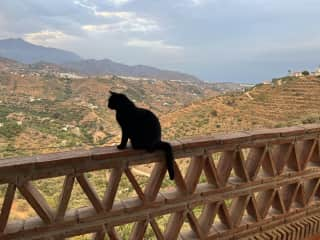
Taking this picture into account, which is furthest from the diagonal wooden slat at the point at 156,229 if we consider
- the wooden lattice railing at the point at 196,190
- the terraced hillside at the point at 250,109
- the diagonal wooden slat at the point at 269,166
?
the terraced hillside at the point at 250,109

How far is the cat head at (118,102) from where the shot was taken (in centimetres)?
228

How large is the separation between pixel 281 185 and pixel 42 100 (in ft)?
106

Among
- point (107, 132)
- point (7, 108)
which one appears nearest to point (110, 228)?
point (107, 132)

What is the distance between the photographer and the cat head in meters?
2.28

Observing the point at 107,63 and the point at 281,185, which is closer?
the point at 281,185

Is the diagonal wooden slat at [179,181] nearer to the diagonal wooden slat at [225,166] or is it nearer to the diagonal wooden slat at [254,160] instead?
the diagonal wooden slat at [225,166]

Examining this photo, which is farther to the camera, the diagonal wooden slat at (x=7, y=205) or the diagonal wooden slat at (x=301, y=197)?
the diagonal wooden slat at (x=301, y=197)

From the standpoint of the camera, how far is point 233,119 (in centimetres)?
2595

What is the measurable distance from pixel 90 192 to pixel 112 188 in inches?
5.1

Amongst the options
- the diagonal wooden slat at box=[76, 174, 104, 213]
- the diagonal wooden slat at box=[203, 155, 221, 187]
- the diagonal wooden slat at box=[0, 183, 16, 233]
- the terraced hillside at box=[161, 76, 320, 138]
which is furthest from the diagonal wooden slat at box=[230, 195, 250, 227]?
the terraced hillside at box=[161, 76, 320, 138]

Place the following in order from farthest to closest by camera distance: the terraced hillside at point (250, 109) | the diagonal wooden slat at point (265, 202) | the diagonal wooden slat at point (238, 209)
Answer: the terraced hillside at point (250, 109) → the diagonal wooden slat at point (265, 202) → the diagonal wooden slat at point (238, 209)

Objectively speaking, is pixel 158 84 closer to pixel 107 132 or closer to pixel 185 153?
pixel 107 132

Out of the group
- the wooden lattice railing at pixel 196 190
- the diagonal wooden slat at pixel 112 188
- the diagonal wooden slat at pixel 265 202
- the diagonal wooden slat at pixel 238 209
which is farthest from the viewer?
the diagonal wooden slat at pixel 265 202

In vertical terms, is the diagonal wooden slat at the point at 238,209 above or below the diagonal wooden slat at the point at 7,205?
below
